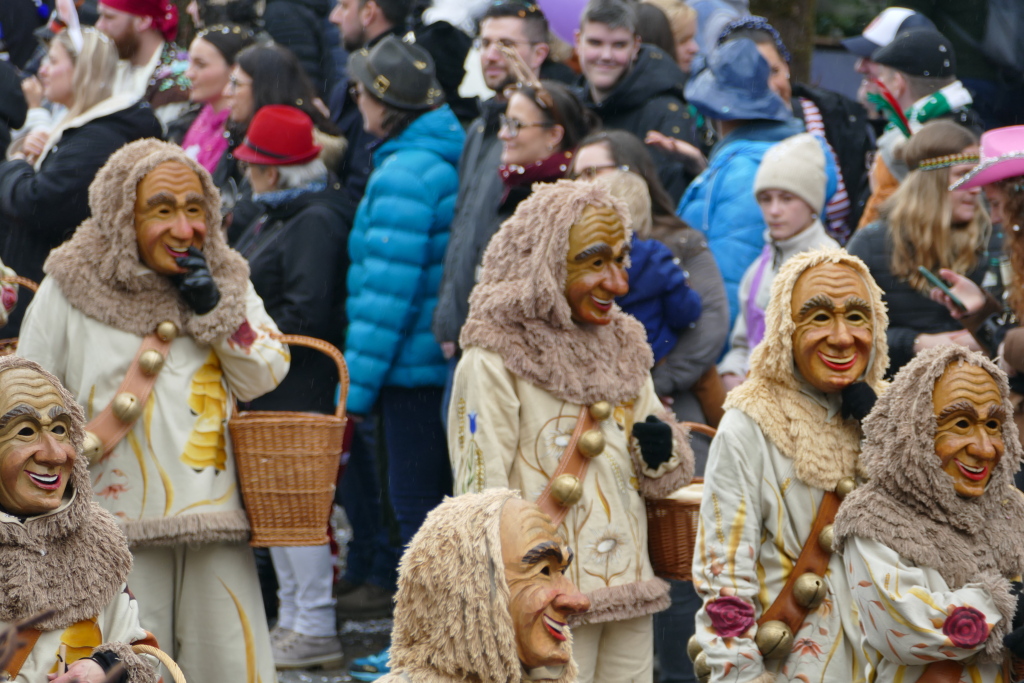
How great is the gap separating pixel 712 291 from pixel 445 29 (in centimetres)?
305

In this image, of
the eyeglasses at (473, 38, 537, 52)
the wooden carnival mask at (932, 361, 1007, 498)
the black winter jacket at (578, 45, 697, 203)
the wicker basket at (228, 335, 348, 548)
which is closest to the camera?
the wooden carnival mask at (932, 361, 1007, 498)

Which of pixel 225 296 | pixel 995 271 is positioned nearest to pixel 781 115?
pixel 995 271

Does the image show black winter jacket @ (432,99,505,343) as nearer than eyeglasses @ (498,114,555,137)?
No

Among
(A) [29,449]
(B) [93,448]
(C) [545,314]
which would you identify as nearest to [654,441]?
(C) [545,314]

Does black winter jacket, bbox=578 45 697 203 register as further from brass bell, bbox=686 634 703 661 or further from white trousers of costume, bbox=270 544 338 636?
brass bell, bbox=686 634 703 661

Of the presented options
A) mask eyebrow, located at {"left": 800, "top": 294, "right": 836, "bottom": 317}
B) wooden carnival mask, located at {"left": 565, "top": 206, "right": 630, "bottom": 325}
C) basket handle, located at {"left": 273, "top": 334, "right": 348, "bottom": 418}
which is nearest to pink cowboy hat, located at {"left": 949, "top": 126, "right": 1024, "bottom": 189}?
mask eyebrow, located at {"left": 800, "top": 294, "right": 836, "bottom": 317}

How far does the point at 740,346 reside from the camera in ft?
21.3

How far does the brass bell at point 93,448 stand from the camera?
4809 mm

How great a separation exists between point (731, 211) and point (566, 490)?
2595mm

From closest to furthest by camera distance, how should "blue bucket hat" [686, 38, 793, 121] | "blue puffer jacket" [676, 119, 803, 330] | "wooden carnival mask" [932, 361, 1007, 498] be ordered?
"wooden carnival mask" [932, 361, 1007, 498]
"blue puffer jacket" [676, 119, 803, 330]
"blue bucket hat" [686, 38, 793, 121]

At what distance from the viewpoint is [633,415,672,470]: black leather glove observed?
15.2 feet

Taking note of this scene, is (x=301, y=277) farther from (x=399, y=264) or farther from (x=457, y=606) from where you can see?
(x=457, y=606)

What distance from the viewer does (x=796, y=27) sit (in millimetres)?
9484

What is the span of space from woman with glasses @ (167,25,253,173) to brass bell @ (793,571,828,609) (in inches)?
189
